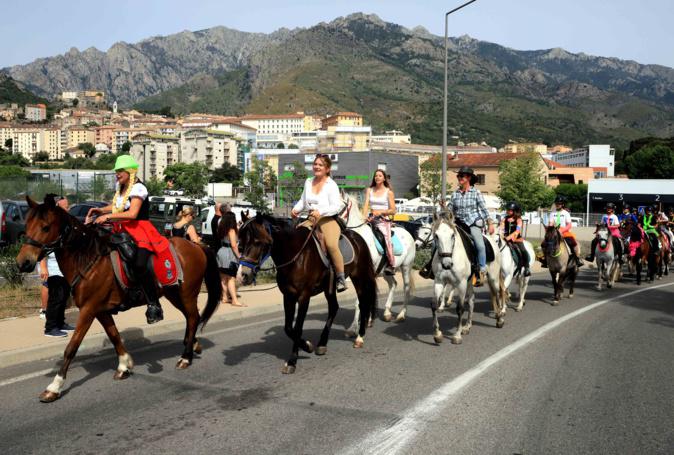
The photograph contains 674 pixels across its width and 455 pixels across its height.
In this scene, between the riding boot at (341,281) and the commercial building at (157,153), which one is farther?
the commercial building at (157,153)

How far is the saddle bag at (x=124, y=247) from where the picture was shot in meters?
7.39

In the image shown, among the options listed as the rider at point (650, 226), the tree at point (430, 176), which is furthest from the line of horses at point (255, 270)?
the tree at point (430, 176)

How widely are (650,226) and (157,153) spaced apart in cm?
17468

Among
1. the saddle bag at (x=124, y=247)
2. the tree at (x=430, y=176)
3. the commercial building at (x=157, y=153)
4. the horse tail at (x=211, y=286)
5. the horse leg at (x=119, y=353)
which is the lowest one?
the horse leg at (x=119, y=353)

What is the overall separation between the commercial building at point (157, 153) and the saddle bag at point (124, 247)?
576 ft

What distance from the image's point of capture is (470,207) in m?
10.8

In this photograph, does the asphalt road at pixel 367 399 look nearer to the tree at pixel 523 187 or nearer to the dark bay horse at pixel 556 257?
the dark bay horse at pixel 556 257

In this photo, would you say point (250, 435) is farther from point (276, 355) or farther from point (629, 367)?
point (629, 367)

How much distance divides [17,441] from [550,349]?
7.09 metres

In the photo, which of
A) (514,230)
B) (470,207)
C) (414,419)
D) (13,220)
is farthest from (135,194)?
(13,220)

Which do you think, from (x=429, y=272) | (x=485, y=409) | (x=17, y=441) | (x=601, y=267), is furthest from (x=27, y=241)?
(x=601, y=267)

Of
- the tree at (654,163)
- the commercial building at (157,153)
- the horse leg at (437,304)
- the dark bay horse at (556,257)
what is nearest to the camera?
the horse leg at (437,304)

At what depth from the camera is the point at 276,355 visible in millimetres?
8758

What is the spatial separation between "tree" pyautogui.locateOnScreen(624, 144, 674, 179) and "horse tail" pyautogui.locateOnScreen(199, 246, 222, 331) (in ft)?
341
